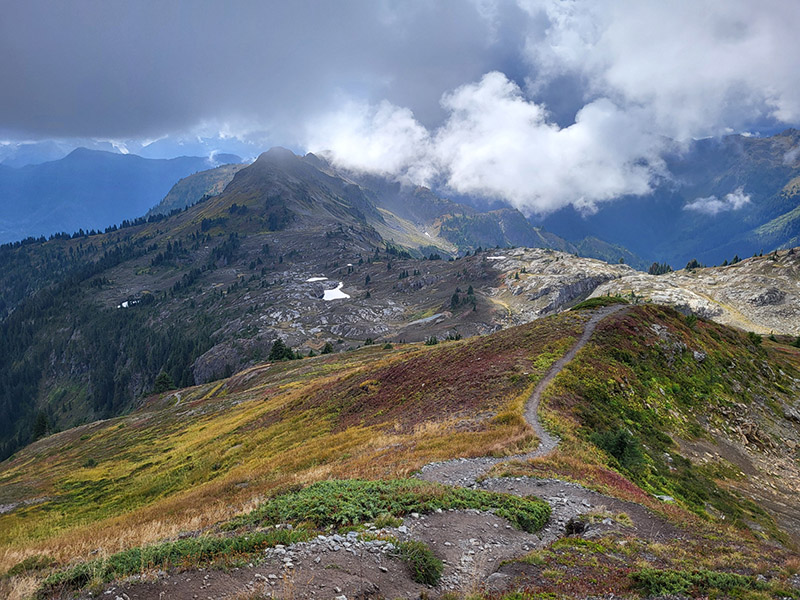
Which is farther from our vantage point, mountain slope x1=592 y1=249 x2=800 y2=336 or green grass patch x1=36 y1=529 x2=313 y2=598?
mountain slope x1=592 y1=249 x2=800 y2=336

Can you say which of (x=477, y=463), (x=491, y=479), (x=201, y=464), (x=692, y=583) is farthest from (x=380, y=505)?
(x=201, y=464)

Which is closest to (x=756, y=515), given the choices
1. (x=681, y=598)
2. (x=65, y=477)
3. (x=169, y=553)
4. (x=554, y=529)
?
(x=554, y=529)

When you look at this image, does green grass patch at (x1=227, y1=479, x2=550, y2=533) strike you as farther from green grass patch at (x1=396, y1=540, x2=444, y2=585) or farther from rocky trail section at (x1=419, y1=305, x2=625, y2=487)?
rocky trail section at (x1=419, y1=305, x2=625, y2=487)

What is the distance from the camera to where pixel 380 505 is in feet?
47.1

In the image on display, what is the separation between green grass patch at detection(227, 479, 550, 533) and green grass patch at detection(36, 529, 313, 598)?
1645 mm

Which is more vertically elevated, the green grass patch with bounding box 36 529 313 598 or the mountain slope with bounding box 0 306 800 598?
the green grass patch with bounding box 36 529 313 598

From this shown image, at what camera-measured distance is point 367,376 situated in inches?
2028

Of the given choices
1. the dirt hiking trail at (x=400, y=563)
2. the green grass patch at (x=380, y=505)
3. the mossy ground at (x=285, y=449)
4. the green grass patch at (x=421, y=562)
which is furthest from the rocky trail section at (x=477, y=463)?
the green grass patch at (x=421, y=562)

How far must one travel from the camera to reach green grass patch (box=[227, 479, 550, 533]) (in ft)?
44.1

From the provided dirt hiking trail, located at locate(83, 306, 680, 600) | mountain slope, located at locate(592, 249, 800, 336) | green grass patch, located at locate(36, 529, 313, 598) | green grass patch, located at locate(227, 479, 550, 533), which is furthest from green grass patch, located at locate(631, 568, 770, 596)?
mountain slope, located at locate(592, 249, 800, 336)

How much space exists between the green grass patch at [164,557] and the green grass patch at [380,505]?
64.8 inches

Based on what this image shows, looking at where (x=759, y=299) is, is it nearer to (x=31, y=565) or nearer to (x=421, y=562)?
(x=421, y=562)

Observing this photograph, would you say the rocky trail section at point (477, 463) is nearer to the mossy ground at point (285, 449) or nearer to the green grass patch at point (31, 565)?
the mossy ground at point (285, 449)

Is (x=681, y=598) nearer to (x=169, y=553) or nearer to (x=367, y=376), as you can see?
(x=169, y=553)
